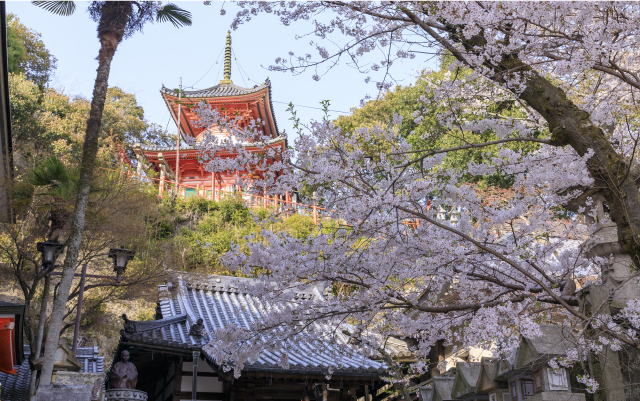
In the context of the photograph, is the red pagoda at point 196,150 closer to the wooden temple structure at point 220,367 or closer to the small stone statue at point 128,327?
the wooden temple structure at point 220,367

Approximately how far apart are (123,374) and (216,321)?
113 inches

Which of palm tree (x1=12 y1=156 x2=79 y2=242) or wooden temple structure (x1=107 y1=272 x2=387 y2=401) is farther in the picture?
palm tree (x1=12 y1=156 x2=79 y2=242)

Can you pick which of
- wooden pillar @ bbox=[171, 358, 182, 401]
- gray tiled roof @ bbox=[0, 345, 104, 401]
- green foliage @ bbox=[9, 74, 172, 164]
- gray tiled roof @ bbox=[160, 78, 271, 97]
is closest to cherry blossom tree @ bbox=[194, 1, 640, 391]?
wooden pillar @ bbox=[171, 358, 182, 401]

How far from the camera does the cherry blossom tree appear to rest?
419cm

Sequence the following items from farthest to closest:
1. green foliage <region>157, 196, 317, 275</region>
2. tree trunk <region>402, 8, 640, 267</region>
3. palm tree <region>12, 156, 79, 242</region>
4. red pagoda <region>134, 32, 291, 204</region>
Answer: red pagoda <region>134, 32, 291, 204</region> → green foliage <region>157, 196, 317, 275</region> → palm tree <region>12, 156, 79, 242</region> → tree trunk <region>402, 8, 640, 267</region>

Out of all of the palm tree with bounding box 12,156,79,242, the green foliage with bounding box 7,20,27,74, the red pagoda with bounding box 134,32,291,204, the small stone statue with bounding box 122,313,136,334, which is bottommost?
the small stone statue with bounding box 122,313,136,334

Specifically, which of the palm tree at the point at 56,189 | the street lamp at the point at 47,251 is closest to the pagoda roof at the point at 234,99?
the palm tree at the point at 56,189

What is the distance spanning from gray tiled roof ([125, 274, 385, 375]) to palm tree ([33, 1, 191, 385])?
5.93 ft

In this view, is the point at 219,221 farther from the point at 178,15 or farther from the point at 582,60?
the point at 582,60

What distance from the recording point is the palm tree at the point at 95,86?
658cm

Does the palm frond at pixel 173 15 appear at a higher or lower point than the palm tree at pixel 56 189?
higher

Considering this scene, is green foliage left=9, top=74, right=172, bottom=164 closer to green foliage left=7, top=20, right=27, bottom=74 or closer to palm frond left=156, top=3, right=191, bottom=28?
green foliage left=7, top=20, right=27, bottom=74

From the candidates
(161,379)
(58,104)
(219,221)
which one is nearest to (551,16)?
(161,379)

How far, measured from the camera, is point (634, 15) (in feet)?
15.1
